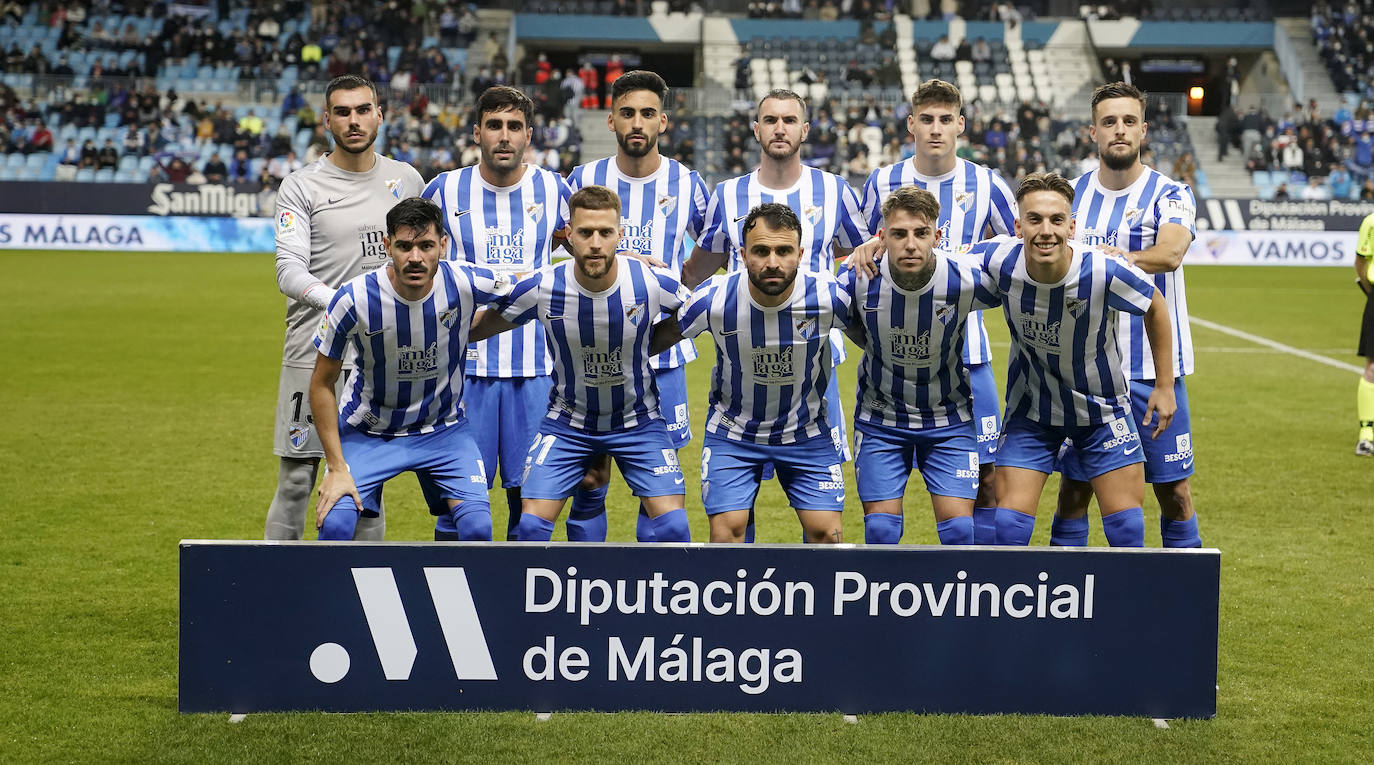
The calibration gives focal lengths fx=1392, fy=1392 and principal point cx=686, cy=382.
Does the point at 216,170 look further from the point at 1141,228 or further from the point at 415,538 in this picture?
the point at 1141,228

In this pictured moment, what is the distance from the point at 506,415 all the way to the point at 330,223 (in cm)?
99

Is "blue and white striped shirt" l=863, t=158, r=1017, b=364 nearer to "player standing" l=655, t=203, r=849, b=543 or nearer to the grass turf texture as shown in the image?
"player standing" l=655, t=203, r=849, b=543

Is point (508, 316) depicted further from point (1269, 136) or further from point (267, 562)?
point (1269, 136)

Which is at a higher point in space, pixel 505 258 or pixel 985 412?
pixel 505 258

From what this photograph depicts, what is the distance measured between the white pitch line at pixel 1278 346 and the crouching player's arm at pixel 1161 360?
8286 mm

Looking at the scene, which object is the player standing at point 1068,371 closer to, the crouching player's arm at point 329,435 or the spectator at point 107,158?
the crouching player's arm at point 329,435

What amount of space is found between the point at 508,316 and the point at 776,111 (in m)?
1.33

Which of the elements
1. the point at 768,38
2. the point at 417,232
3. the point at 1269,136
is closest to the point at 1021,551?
the point at 417,232

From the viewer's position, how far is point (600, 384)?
193 inches

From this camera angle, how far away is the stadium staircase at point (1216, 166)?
2981 cm

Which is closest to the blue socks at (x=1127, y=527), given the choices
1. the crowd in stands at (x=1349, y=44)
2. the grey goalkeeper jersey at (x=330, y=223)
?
the grey goalkeeper jersey at (x=330, y=223)

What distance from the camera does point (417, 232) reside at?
4645mm

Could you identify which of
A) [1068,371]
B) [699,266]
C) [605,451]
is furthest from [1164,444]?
[605,451]

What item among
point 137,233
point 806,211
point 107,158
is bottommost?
point 806,211
